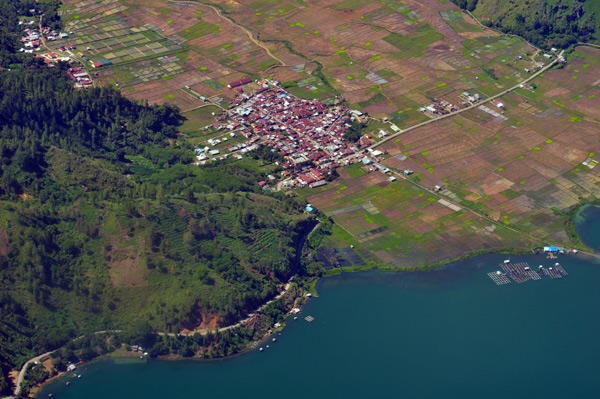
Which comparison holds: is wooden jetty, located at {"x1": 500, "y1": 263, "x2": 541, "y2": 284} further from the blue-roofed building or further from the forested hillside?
the forested hillside

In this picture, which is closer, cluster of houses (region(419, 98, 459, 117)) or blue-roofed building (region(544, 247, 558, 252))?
blue-roofed building (region(544, 247, 558, 252))

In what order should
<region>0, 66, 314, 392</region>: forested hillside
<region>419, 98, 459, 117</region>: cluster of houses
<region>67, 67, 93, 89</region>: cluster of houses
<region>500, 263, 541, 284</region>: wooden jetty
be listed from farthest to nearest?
<region>67, 67, 93, 89</region>: cluster of houses
<region>419, 98, 459, 117</region>: cluster of houses
<region>500, 263, 541, 284</region>: wooden jetty
<region>0, 66, 314, 392</region>: forested hillside

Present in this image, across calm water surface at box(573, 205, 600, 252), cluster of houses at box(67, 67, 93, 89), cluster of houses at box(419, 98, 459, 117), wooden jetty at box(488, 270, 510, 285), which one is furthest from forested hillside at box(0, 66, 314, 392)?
calm water surface at box(573, 205, 600, 252)

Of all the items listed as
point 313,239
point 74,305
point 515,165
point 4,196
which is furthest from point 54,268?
point 515,165

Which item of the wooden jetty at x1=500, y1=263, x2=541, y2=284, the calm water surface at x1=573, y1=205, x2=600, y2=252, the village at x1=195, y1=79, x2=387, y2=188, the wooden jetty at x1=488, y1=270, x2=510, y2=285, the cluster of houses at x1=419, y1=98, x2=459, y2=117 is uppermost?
the cluster of houses at x1=419, y1=98, x2=459, y2=117

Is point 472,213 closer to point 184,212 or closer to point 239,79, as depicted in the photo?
point 184,212

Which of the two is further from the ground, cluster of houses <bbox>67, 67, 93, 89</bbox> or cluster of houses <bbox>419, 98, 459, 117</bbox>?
cluster of houses <bbox>419, 98, 459, 117</bbox>
